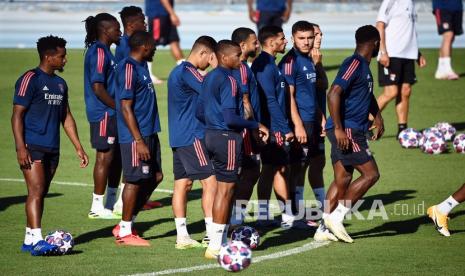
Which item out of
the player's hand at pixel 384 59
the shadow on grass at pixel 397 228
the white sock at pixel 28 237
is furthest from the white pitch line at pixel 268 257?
the player's hand at pixel 384 59

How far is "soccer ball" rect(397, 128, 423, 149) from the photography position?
19.9 metres

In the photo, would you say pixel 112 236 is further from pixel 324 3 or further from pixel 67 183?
pixel 324 3

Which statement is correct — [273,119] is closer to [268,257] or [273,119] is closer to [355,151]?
[355,151]

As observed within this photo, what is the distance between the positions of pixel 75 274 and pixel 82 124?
36.4 feet

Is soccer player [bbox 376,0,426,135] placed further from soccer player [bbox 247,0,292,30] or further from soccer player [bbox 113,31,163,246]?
soccer player [bbox 113,31,163,246]

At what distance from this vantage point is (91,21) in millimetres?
14555

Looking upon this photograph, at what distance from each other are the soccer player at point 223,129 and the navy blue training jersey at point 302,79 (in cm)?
177

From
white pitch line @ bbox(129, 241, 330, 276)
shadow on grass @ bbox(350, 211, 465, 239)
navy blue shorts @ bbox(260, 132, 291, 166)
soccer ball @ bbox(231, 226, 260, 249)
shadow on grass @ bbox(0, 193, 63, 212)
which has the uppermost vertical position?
navy blue shorts @ bbox(260, 132, 291, 166)

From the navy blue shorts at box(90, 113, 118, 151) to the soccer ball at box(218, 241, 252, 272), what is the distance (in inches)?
169

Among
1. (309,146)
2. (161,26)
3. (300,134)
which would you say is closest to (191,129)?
(300,134)

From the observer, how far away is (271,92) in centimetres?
1332

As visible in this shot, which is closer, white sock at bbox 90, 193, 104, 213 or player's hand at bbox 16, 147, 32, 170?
player's hand at bbox 16, 147, 32, 170

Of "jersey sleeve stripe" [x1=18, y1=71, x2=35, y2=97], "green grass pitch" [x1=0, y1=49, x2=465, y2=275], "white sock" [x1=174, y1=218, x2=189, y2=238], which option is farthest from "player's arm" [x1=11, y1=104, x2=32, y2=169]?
"white sock" [x1=174, y1=218, x2=189, y2=238]

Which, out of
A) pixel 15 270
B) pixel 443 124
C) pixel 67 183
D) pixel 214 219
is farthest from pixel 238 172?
pixel 443 124
